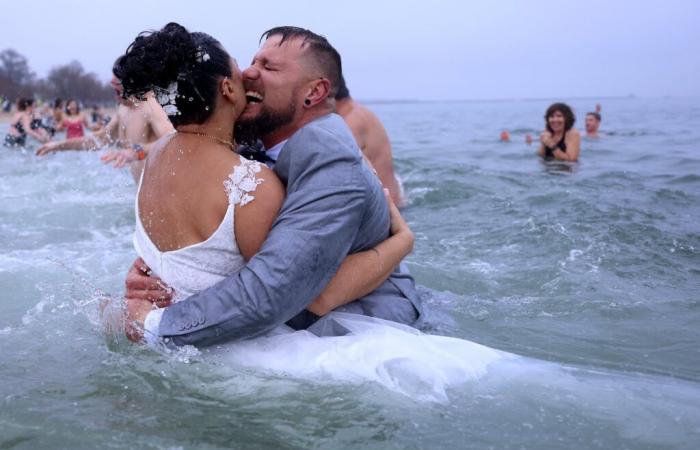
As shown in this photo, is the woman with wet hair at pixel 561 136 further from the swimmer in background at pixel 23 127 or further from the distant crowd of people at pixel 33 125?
the swimmer in background at pixel 23 127

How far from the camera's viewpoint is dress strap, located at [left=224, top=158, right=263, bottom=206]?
2666 millimetres

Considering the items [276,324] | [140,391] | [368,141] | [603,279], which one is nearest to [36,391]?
[140,391]

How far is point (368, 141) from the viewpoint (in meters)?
7.53

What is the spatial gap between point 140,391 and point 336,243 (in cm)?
95

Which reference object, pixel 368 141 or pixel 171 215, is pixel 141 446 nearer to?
pixel 171 215

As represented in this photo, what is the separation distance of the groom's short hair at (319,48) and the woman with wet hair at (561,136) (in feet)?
32.8

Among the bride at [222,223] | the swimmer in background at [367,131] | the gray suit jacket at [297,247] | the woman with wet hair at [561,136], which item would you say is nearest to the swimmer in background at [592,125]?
the woman with wet hair at [561,136]

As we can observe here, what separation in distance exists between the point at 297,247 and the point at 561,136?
11.0 meters

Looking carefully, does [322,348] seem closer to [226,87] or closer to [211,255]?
[211,255]

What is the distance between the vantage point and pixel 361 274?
288cm

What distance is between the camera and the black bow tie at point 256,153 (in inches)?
120

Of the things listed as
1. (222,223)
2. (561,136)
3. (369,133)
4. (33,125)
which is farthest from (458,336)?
(33,125)

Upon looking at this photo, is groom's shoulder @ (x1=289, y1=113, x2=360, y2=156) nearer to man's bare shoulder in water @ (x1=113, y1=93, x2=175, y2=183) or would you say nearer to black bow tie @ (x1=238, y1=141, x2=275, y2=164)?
black bow tie @ (x1=238, y1=141, x2=275, y2=164)

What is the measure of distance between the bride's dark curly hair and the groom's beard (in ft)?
0.72
